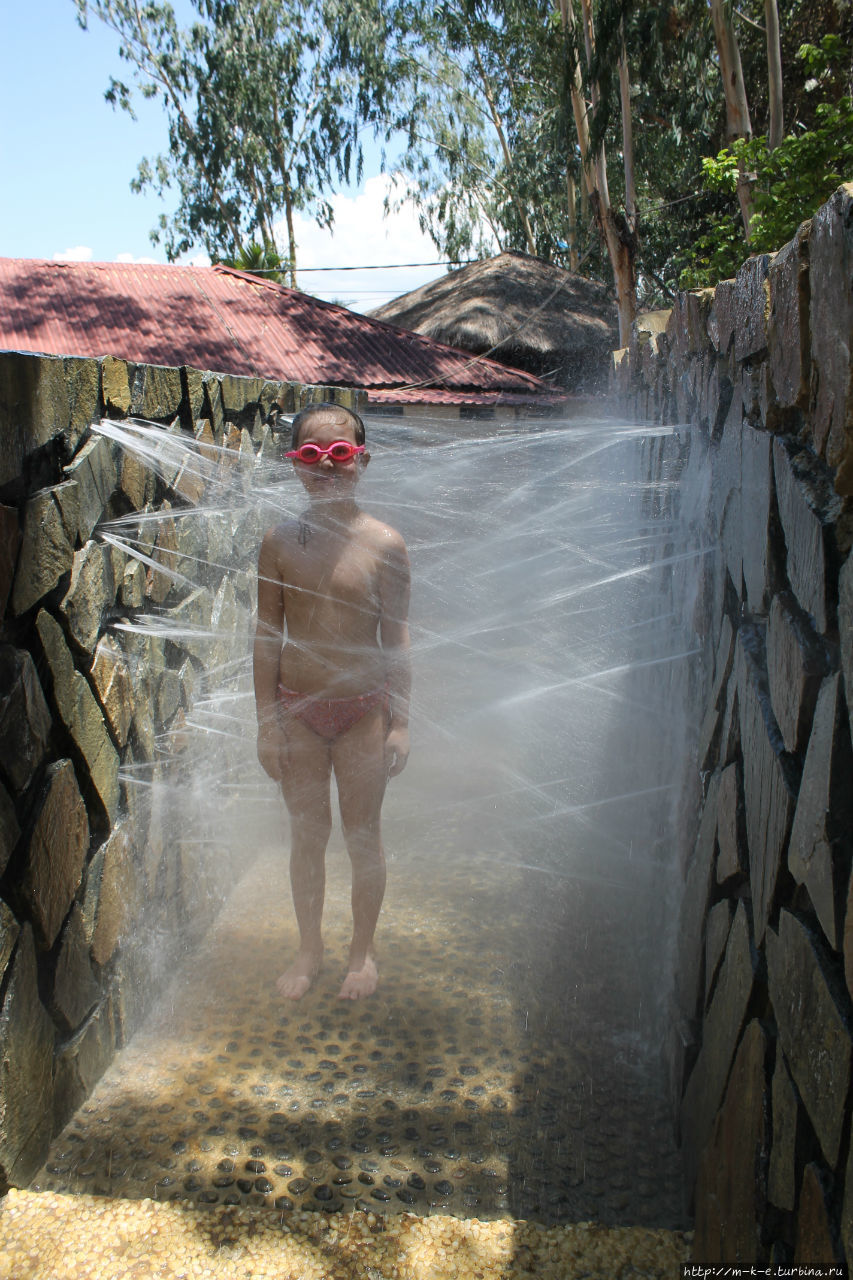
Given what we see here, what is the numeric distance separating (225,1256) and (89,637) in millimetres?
1090

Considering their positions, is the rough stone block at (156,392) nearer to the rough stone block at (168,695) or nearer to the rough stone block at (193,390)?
the rough stone block at (193,390)

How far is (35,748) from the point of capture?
1.65m

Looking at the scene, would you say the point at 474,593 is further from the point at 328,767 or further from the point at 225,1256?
the point at 225,1256

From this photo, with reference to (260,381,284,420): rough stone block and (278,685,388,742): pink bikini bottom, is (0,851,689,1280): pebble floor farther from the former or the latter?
(260,381,284,420): rough stone block

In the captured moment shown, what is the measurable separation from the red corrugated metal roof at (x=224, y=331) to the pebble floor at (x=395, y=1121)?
7.99 metres

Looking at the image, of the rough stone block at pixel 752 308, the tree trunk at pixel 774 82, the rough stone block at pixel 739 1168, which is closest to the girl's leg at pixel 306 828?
the rough stone block at pixel 739 1168

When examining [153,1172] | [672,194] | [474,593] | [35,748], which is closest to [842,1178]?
[153,1172]

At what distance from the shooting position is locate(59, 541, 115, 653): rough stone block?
175 centimetres

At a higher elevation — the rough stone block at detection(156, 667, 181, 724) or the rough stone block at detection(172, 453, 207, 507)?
the rough stone block at detection(172, 453, 207, 507)

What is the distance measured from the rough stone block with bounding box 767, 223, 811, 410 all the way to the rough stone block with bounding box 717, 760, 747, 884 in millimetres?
541

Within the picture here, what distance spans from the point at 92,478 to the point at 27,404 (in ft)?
0.80

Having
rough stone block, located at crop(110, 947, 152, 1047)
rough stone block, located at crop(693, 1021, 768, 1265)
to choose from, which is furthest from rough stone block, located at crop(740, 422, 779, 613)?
rough stone block, located at crop(110, 947, 152, 1047)

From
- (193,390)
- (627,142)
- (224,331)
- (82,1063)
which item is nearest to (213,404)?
(193,390)

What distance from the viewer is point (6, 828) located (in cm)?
156
